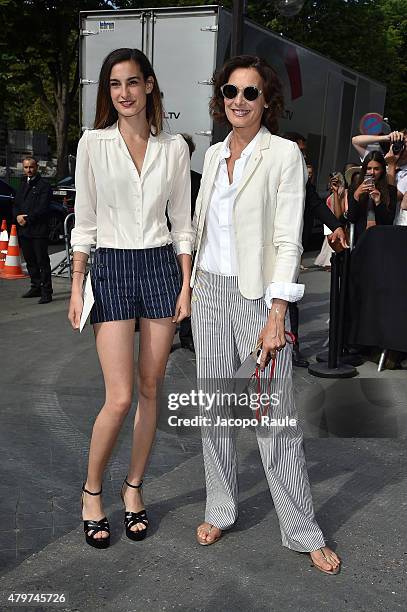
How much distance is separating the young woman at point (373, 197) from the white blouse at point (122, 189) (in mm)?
3910

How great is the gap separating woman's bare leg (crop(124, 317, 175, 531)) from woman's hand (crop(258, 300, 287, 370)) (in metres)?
0.45

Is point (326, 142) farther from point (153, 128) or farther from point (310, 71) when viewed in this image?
point (153, 128)

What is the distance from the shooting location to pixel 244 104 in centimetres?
306

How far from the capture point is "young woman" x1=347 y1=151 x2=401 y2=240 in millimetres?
6824

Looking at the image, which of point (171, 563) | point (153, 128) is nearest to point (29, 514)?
point (171, 563)

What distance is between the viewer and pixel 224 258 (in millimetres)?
3150

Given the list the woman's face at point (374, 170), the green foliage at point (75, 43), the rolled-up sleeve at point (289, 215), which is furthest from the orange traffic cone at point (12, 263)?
the green foliage at point (75, 43)

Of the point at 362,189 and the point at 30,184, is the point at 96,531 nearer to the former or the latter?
the point at 362,189

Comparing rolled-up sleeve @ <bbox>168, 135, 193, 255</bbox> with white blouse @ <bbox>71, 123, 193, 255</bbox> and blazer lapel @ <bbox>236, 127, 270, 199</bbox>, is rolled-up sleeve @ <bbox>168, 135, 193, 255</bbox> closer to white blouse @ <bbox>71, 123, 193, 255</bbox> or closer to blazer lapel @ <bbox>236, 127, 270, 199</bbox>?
white blouse @ <bbox>71, 123, 193, 255</bbox>

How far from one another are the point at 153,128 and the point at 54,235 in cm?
1311

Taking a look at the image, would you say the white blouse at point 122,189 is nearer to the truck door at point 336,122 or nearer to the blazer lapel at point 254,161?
the blazer lapel at point 254,161

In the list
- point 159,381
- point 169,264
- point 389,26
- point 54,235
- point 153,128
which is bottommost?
point 54,235

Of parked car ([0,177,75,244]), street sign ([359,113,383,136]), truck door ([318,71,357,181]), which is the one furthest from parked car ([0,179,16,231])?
street sign ([359,113,383,136])

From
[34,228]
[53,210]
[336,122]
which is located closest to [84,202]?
A: [34,228]
